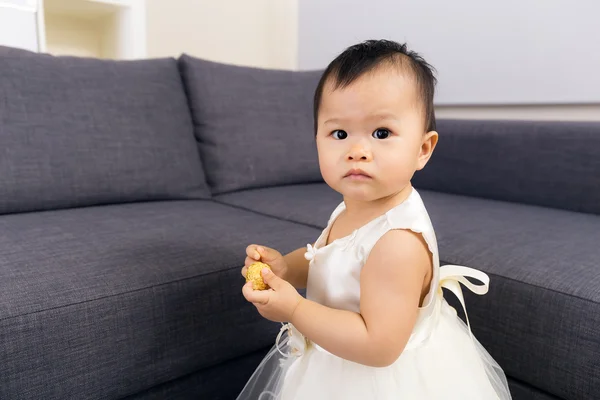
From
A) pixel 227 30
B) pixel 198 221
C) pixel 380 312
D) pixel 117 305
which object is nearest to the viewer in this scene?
pixel 380 312

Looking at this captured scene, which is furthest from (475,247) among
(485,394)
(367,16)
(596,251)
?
(367,16)

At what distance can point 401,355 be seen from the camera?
2.28 feet

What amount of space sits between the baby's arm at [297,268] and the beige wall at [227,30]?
5.42ft

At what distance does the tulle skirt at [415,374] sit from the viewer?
0.68 metres

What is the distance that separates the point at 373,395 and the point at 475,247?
456 millimetres

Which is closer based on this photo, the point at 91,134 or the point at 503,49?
the point at 91,134

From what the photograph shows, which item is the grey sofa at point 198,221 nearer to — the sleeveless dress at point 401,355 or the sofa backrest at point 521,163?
the sofa backrest at point 521,163

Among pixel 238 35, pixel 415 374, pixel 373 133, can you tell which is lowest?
pixel 415 374

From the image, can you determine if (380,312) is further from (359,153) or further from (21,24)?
(21,24)

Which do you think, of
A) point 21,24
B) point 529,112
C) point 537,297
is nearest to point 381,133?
point 537,297

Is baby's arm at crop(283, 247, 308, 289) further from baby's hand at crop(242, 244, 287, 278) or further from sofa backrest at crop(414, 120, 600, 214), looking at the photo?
sofa backrest at crop(414, 120, 600, 214)

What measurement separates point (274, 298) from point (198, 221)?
609 millimetres

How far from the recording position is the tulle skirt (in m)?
0.68

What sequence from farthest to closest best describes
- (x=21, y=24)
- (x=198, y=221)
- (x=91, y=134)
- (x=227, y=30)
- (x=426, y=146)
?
(x=227, y=30) < (x=21, y=24) < (x=91, y=134) < (x=198, y=221) < (x=426, y=146)
